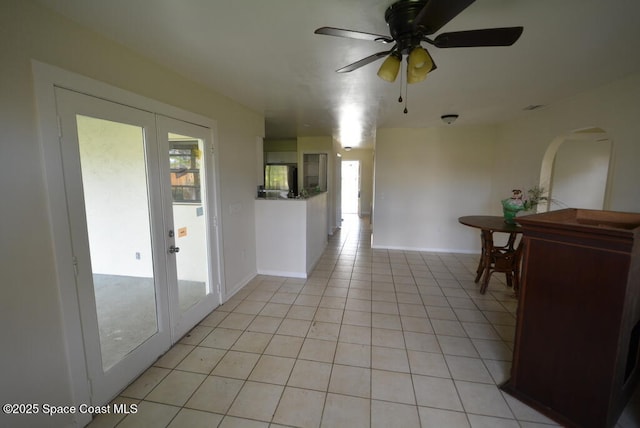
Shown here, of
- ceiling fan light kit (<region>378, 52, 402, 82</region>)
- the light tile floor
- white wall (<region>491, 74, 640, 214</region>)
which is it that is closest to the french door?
the light tile floor

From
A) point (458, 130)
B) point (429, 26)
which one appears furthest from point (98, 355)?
point (458, 130)

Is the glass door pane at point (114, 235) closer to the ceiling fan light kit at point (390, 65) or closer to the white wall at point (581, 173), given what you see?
the ceiling fan light kit at point (390, 65)

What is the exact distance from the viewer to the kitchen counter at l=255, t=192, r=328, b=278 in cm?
392

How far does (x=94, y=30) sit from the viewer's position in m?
1.63

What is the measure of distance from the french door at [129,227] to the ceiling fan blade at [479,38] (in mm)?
2043

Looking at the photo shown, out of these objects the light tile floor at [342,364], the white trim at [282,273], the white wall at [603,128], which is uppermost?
the white wall at [603,128]

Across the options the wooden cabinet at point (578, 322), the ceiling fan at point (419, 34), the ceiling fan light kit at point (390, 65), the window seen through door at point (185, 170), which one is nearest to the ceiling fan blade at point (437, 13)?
the ceiling fan at point (419, 34)

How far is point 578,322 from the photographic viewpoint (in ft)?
5.08

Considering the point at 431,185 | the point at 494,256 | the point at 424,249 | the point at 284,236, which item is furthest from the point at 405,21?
the point at 424,249

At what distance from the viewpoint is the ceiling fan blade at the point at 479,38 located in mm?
1239

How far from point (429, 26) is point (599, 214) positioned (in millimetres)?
2008

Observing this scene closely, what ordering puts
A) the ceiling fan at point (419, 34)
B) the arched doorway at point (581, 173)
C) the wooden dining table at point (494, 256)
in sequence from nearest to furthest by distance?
the ceiling fan at point (419, 34), the wooden dining table at point (494, 256), the arched doorway at point (581, 173)

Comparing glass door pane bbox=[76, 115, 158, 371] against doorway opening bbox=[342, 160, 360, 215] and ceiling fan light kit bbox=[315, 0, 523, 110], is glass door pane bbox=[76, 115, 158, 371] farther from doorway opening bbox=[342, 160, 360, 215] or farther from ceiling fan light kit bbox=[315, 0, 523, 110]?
doorway opening bbox=[342, 160, 360, 215]

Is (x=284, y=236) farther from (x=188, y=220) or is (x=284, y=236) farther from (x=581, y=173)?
(x=581, y=173)
